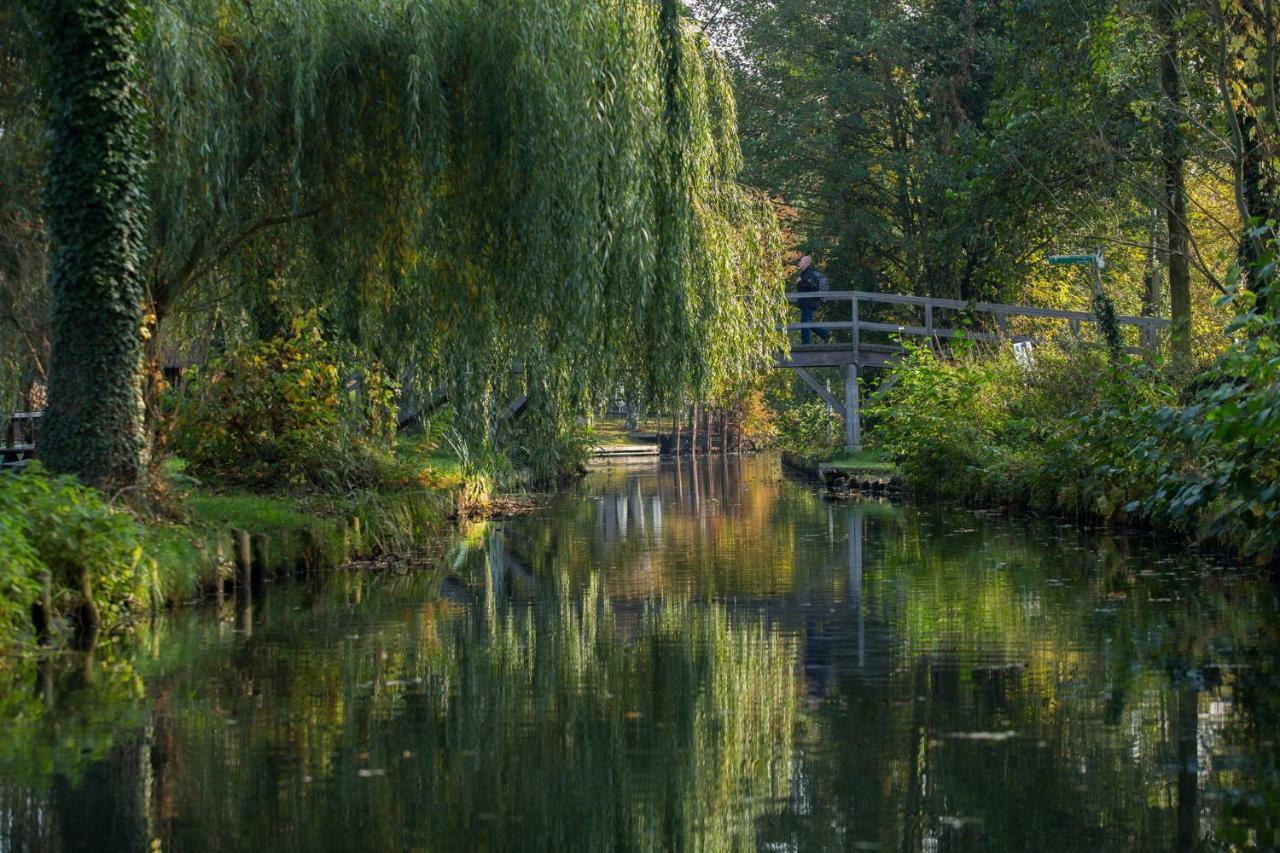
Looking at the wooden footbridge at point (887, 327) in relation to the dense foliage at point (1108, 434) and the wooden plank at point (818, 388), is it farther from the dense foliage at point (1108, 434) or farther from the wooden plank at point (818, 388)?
the dense foliage at point (1108, 434)

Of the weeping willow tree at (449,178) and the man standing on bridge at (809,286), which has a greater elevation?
the man standing on bridge at (809,286)

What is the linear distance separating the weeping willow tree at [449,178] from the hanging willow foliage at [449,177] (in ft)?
0.06

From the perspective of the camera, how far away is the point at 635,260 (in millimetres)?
13633

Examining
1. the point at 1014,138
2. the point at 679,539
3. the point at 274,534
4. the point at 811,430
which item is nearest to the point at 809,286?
the point at 811,430

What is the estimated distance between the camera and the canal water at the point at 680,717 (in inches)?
219

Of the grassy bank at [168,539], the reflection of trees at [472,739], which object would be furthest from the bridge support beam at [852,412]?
the reflection of trees at [472,739]

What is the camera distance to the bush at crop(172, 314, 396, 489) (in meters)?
16.8

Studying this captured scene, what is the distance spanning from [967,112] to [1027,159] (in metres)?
14.9

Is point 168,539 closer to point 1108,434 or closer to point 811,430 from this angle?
point 1108,434

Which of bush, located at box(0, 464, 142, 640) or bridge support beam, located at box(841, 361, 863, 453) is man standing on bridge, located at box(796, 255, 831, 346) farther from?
bush, located at box(0, 464, 142, 640)

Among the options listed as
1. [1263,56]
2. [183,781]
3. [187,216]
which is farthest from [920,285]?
[183,781]

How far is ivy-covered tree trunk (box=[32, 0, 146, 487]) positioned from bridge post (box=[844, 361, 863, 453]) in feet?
90.3

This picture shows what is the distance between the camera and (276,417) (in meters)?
17.3

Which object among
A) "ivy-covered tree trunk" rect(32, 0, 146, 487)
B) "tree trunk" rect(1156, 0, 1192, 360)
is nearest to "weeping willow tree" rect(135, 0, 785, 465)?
"ivy-covered tree trunk" rect(32, 0, 146, 487)
